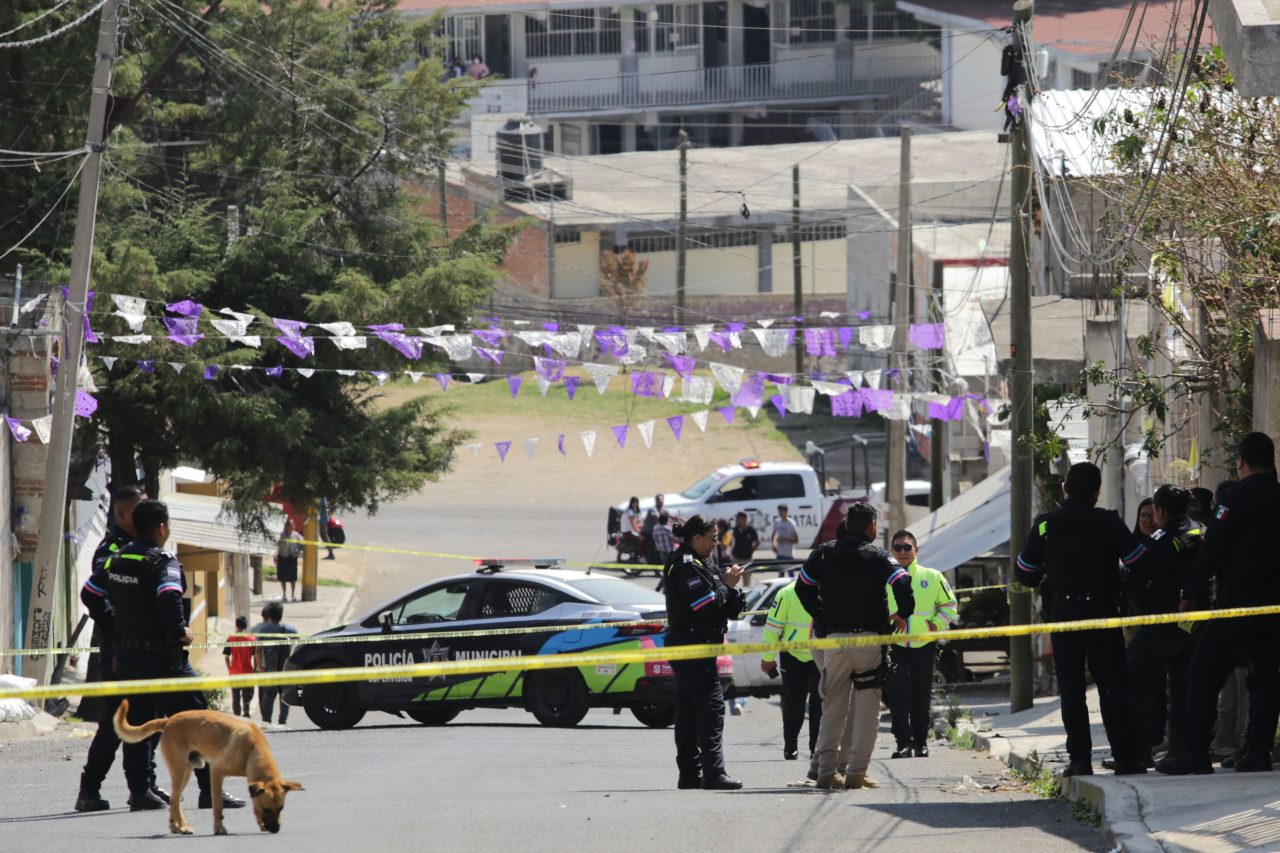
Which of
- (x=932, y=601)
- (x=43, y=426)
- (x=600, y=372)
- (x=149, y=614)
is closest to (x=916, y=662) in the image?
(x=932, y=601)

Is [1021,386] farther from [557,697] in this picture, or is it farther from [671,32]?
[671,32]

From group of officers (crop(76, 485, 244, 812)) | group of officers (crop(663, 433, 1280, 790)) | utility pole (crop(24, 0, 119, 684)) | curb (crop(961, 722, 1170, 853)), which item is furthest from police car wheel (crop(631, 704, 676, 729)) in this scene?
group of officers (crop(76, 485, 244, 812))

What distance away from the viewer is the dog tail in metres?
8.70

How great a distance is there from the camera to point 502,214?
2032 inches

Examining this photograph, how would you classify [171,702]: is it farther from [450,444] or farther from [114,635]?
[450,444]

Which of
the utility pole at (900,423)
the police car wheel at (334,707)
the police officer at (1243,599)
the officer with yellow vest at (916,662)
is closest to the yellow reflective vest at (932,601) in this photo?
the officer with yellow vest at (916,662)

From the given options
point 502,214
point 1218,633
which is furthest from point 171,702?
point 502,214

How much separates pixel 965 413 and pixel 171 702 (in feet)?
68.3

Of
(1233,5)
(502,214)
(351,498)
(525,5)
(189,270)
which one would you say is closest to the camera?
(1233,5)

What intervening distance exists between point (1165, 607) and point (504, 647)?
749 cm

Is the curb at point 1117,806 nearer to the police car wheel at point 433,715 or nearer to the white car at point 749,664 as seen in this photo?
the police car wheel at point 433,715

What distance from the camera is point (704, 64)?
6306 centimetres

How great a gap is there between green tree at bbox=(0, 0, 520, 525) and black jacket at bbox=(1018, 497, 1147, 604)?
45.9 ft

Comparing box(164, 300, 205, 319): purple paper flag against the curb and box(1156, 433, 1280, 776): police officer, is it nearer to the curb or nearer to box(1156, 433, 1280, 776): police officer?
the curb
